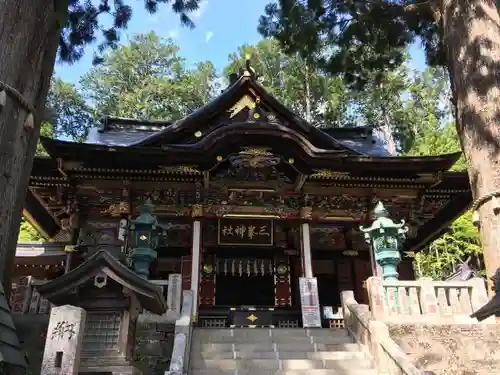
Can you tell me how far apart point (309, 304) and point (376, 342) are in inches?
108

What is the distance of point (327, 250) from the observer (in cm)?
1255

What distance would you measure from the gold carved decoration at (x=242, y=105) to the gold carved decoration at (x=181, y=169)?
229 centimetres

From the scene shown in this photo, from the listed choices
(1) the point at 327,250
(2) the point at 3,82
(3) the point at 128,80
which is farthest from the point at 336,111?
(2) the point at 3,82

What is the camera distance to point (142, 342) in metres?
7.22

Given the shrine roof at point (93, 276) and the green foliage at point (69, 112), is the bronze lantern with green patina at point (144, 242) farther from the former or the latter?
the green foliage at point (69, 112)

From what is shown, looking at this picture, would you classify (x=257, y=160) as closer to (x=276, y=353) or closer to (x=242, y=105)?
(x=242, y=105)

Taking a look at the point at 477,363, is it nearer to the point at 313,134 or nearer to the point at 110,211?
the point at 313,134

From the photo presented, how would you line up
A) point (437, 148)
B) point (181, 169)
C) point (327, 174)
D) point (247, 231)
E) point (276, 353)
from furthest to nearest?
point (437, 148) → point (247, 231) → point (327, 174) → point (181, 169) → point (276, 353)

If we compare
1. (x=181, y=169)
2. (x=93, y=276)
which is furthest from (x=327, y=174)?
(x=93, y=276)

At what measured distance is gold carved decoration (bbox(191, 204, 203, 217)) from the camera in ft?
36.3

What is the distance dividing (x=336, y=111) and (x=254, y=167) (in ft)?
59.5

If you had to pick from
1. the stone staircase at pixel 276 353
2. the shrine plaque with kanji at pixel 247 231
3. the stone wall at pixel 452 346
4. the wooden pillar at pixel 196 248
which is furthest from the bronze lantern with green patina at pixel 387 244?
the wooden pillar at pixel 196 248

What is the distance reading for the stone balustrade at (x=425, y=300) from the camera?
775cm

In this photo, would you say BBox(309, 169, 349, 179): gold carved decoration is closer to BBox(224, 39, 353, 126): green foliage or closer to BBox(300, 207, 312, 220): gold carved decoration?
BBox(300, 207, 312, 220): gold carved decoration
